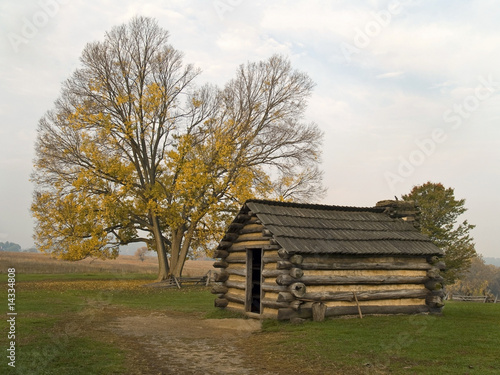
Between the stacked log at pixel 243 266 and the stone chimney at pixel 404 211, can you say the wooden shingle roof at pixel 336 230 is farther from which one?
the stacked log at pixel 243 266

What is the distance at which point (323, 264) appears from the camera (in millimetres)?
13648

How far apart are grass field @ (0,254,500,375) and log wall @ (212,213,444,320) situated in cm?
56

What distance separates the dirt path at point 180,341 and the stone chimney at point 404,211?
289 inches

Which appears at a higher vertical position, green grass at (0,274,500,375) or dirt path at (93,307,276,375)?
green grass at (0,274,500,375)

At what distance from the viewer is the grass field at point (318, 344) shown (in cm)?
830

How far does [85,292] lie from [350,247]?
16291 mm

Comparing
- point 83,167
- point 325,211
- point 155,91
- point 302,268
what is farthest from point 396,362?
point 83,167

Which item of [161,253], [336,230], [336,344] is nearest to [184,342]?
[336,344]

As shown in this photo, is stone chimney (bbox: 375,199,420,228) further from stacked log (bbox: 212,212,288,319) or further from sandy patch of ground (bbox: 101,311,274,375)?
sandy patch of ground (bbox: 101,311,274,375)

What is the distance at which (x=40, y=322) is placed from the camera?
13336 mm

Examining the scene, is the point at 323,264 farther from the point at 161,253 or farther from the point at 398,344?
the point at 161,253

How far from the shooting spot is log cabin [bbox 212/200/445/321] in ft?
43.4

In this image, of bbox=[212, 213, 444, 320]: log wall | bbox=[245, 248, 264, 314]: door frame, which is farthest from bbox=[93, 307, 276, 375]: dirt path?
bbox=[212, 213, 444, 320]: log wall

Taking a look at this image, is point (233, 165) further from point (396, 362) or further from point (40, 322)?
point (396, 362)
